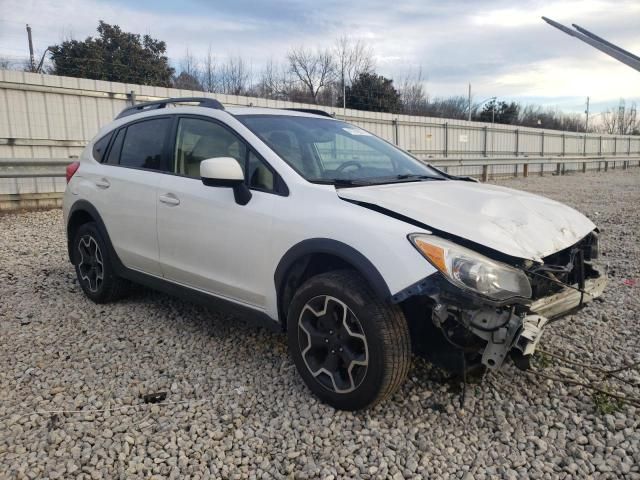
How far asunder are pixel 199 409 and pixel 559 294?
2046 millimetres

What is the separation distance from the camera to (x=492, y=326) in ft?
7.55

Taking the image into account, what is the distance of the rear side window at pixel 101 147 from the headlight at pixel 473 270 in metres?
3.24

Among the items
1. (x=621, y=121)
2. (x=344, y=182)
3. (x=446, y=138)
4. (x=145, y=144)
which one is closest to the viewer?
(x=344, y=182)

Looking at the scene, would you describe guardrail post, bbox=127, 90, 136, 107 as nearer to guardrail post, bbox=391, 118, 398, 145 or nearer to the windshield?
the windshield

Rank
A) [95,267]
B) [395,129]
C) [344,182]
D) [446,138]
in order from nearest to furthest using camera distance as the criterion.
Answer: [344,182] → [95,267] → [395,129] → [446,138]

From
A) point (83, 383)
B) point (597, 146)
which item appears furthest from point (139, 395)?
point (597, 146)

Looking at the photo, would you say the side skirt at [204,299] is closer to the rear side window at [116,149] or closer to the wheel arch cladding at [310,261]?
the wheel arch cladding at [310,261]

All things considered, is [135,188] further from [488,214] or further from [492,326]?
[492,326]

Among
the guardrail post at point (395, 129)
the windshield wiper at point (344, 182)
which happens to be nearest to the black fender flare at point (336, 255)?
the windshield wiper at point (344, 182)

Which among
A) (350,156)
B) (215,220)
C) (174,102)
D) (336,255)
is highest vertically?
(174,102)

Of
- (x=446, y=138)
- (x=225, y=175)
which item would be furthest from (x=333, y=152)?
(x=446, y=138)

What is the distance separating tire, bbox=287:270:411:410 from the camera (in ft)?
7.99

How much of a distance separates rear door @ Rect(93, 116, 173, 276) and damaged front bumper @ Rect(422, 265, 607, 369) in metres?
2.27

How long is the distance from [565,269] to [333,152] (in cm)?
168
